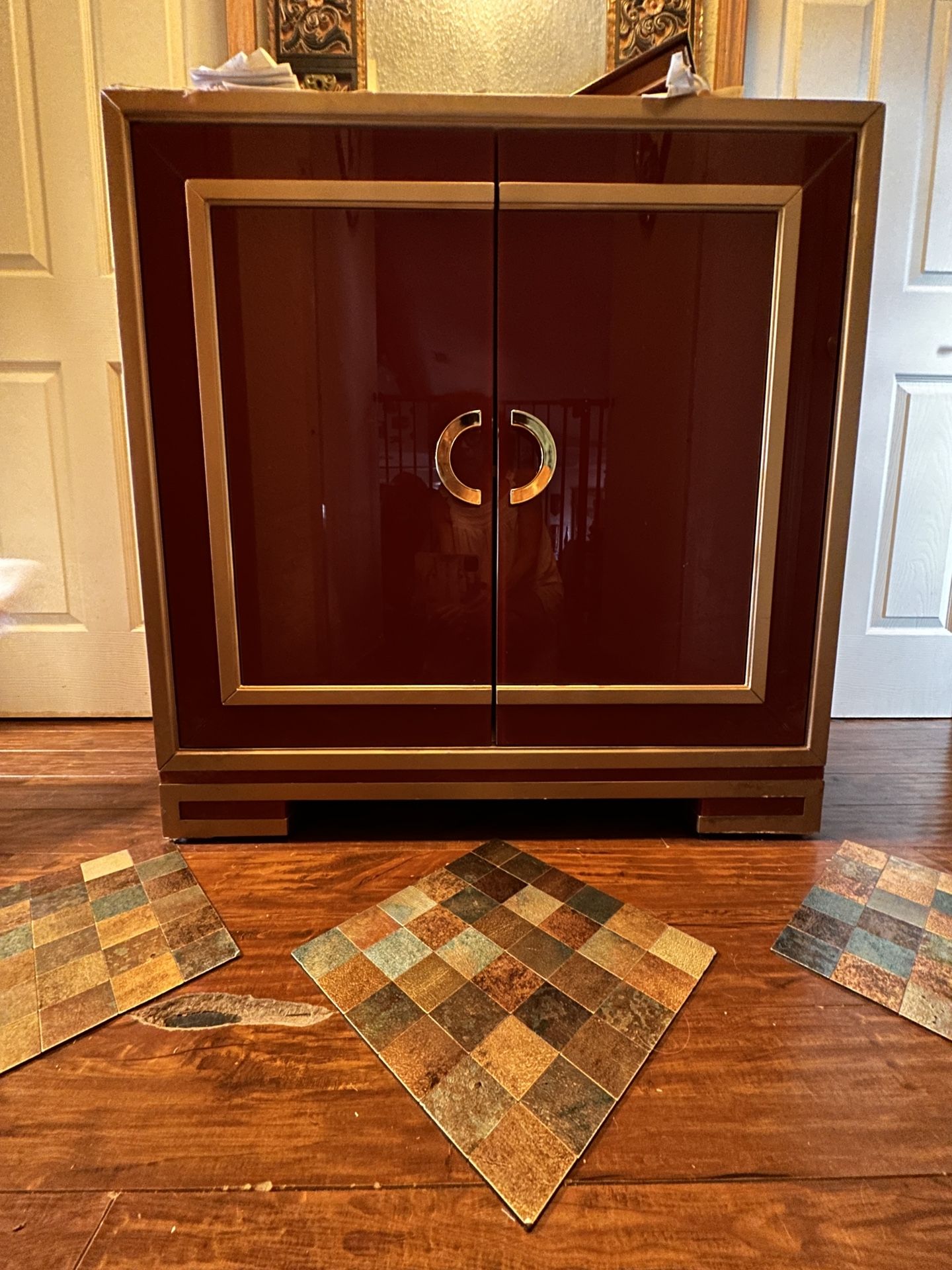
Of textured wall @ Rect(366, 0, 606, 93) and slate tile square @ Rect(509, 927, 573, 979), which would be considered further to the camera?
textured wall @ Rect(366, 0, 606, 93)

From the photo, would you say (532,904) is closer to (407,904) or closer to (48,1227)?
(407,904)

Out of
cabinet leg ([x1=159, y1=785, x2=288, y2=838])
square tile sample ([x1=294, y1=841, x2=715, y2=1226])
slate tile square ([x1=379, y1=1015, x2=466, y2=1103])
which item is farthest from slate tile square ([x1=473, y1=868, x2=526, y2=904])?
cabinet leg ([x1=159, y1=785, x2=288, y2=838])

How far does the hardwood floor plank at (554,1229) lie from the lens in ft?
1.55

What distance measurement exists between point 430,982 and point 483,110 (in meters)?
1.02

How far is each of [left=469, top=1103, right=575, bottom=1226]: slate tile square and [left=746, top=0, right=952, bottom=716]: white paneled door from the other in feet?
4.21

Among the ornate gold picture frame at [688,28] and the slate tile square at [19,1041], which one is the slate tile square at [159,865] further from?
the ornate gold picture frame at [688,28]

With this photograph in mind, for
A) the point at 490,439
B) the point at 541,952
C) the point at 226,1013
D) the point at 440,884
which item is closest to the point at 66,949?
the point at 226,1013

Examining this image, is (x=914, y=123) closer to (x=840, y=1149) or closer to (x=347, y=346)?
(x=347, y=346)

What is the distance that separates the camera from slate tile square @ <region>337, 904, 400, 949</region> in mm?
781

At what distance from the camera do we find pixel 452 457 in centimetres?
90

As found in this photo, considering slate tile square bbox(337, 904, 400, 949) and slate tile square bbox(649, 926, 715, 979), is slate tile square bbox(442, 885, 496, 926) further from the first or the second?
slate tile square bbox(649, 926, 715, 979)

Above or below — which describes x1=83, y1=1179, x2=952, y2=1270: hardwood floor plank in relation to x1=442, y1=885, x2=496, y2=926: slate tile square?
below

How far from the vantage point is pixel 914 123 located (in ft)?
4.24

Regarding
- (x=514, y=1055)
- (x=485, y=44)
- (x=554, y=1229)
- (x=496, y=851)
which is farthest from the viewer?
(x=485, y=44)
